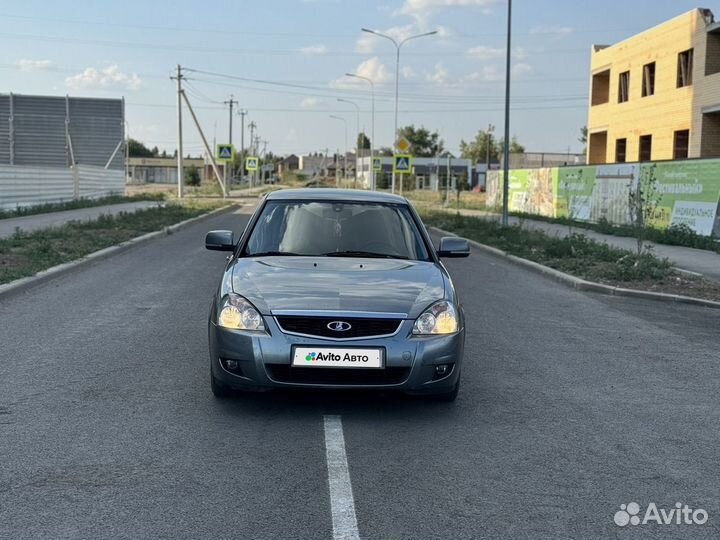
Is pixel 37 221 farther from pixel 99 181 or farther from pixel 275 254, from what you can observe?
pixel 275 254

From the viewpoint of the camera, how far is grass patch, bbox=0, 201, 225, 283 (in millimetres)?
12820

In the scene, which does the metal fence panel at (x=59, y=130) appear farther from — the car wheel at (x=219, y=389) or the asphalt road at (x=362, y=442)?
the car wheel at (x=219, y=389)

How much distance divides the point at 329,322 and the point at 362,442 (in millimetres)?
760

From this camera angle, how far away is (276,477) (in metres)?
4.28

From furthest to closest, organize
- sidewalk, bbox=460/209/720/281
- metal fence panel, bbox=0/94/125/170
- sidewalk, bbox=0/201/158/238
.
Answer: metal fence panel, bbox=0/94/125/170, sidewalk, bbox=0/201/158/238, sidewalk, bbox=460/209/720/281

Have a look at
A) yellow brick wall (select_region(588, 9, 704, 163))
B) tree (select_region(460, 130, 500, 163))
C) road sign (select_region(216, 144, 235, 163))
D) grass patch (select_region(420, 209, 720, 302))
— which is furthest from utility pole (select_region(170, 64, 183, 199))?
tree (select_region(460, 130, 500, 163))

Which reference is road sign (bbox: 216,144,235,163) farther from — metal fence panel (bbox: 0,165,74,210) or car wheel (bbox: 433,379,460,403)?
car wheel (bbox: 433,379,460,403)

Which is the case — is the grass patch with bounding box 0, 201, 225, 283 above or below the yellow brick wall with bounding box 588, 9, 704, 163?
below

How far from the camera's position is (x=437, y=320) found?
5.34 meters

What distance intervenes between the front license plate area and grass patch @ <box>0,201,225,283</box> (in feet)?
24.3

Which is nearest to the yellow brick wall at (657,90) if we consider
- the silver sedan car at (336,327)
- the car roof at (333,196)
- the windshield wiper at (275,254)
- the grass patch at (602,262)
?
the grass patch at (602,262)

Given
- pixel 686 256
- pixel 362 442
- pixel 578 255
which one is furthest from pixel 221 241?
pixel 686 256

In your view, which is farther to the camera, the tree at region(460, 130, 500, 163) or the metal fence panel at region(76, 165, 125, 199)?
the tree at region(460, 130, 500, 163)

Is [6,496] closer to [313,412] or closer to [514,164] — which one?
[313,412]
